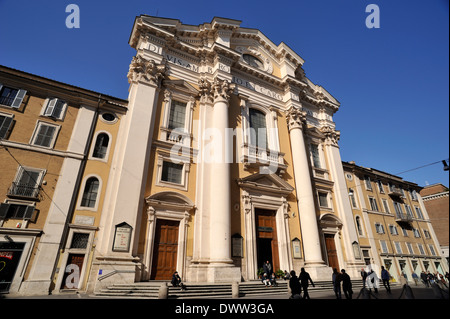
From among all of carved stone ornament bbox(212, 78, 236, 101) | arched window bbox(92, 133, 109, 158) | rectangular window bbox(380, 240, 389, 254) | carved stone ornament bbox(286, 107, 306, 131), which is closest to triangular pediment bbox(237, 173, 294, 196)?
carved stone ornament bbox(286, 107, 306, 131)

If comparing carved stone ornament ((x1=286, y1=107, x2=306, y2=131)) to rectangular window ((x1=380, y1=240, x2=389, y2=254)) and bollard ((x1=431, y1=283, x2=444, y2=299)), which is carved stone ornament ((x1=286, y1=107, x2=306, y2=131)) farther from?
bollard ((x1=431, y1=283, x2=444, y2=299))

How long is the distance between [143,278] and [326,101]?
76.0 ft

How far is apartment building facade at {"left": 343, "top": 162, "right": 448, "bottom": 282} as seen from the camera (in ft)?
73.7

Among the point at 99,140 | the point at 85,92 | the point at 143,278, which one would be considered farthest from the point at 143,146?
the point at 143,278

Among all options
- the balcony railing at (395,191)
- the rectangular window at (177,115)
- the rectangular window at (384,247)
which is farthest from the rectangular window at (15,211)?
the balcony railing at (395,191)

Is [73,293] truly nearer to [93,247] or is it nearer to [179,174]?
[93,247]

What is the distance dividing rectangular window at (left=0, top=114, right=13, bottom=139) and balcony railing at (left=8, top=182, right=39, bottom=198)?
2.69 m

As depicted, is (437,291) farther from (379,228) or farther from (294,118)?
(379,228)

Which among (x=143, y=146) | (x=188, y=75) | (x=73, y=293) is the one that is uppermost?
(x=188, y=75)

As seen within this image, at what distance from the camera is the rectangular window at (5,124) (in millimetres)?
12062

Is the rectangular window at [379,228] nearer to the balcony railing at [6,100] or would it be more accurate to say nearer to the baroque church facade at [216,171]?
the baroque church facade at [216,171]

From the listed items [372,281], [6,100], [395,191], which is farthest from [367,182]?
[6,100]
